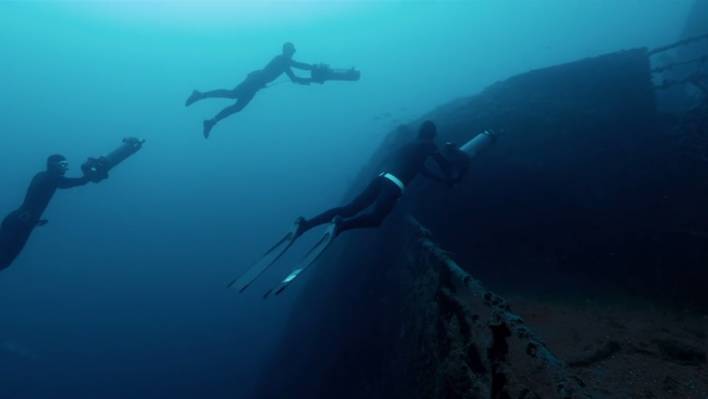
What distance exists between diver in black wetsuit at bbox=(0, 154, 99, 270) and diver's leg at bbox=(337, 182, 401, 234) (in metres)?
6.91

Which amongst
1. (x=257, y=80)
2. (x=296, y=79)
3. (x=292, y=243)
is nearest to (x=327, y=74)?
(x=296, y=79)

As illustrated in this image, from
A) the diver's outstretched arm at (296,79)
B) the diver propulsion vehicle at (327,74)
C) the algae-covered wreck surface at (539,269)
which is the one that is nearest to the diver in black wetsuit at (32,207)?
the diver's outstretched arm at (296,79)

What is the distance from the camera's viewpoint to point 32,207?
29.3 ft

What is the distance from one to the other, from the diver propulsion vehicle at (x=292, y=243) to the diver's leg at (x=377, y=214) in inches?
7.2

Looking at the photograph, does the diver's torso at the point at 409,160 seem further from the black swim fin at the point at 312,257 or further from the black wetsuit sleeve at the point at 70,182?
the black wetsuit sleeve at the point at 70,182

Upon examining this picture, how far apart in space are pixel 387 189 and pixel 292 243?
152cm

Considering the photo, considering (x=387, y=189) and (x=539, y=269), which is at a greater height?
(x=387, y=189)

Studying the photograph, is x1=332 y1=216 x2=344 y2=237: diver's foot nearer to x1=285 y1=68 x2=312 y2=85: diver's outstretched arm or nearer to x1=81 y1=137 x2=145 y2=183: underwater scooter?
x1=81 y1=137 x2=145 y2=183: underwater scooter

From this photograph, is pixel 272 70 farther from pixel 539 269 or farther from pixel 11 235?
pixel 539 269

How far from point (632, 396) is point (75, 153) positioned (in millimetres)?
108062

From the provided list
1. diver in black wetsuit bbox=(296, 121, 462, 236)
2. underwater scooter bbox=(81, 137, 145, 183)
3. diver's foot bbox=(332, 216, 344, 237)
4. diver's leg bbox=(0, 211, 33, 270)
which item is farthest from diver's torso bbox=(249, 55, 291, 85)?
diver's foot bbox=(332, 216, 344, 237)

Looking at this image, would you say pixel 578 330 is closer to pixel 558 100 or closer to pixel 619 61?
pixel 558 100

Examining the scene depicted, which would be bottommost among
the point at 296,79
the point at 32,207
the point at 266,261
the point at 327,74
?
the point at 266,261

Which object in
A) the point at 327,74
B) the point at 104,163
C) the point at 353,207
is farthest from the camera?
the point at 327,74
